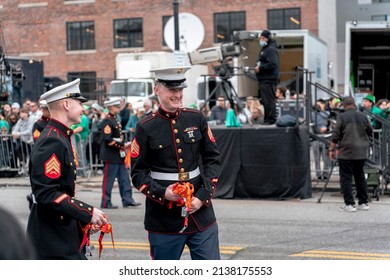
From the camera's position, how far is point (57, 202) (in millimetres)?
4543

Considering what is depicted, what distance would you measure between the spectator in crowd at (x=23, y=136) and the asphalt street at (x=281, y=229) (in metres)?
3.65

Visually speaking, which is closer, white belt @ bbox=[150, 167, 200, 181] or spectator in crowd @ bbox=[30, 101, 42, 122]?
white belt @ bbox=[150, 167, 200, 181]

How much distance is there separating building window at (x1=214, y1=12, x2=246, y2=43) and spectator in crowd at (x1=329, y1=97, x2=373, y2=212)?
20.7 metres

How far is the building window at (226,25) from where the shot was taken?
32812 mm

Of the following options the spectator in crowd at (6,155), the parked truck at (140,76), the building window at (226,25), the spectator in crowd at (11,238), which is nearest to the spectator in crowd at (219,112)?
the spectator in crowd at (6,155)

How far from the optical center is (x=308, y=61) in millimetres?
20609

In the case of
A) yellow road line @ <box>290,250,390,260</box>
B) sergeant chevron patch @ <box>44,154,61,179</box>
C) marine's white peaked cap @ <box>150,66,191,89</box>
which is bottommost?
yellow road line @ <box>290,250,390,260</box>

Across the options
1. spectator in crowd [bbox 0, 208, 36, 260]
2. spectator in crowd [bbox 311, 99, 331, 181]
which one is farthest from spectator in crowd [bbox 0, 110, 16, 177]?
spectator in crowd [bbox 0, 208, 36, 260]

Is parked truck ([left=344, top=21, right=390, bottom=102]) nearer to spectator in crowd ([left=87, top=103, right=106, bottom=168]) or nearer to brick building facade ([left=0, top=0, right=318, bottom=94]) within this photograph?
brick building facade ([left=0, top=0, right=318, bottom=94])

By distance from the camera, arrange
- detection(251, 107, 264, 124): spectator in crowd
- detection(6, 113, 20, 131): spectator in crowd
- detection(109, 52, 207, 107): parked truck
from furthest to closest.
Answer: detection(109, 52, 207, 107): parked truck, detection(6, 113, 20, 131): spectator in crowd, detection(251, 107, 264, 124): spectator in crowd

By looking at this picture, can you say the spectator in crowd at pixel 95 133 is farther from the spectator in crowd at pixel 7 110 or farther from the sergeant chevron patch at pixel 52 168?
Answer: the sergeant chevron patch at pixel 52 168

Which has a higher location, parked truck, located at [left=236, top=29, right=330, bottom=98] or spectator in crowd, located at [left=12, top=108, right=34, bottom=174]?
parked truck, located at [left=236, top=29, right=330, bottom=98]

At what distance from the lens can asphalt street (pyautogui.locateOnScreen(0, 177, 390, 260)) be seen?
8281mm

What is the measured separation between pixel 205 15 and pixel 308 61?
36.3 ft
